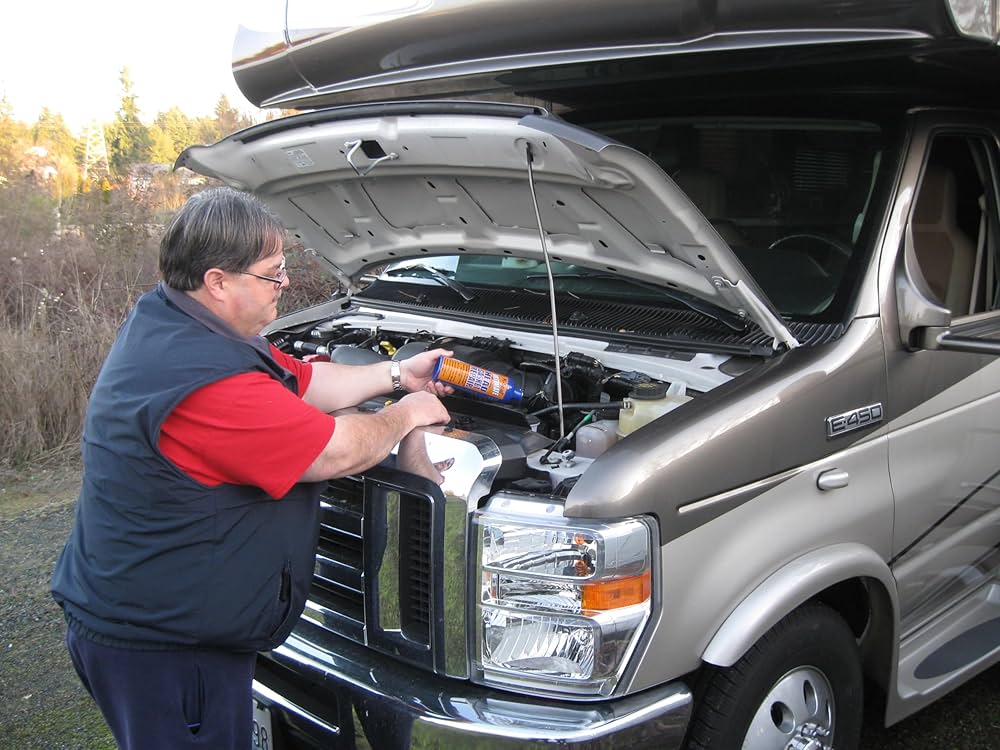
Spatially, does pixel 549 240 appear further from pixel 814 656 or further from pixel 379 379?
pixel 814 656

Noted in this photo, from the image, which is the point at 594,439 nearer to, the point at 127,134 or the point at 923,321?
the point at 923,321

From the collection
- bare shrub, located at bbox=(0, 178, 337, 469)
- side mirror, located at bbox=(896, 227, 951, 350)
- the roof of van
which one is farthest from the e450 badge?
bare shrub, located at bbox=(0, 178, 337, 469)

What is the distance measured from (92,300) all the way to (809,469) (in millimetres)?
7301

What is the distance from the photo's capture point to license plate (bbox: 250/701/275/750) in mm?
2613

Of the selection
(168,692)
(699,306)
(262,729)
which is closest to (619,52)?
(699,306)

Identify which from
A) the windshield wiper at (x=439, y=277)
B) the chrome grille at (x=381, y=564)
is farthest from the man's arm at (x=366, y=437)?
the windshield wiper at (x=439, y=277)

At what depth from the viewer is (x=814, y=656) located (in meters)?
2.49

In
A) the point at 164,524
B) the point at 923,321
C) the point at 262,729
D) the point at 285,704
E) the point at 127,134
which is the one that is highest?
the point at 127,134

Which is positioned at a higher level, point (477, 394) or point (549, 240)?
point (549, 240)

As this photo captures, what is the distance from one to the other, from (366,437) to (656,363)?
107 cm

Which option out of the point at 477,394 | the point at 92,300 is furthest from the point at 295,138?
the point at 92,300

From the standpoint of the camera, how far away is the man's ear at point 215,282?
2.23 meters

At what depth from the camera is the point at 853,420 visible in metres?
2.56

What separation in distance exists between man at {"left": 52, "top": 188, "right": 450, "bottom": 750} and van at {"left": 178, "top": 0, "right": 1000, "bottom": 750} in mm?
278
